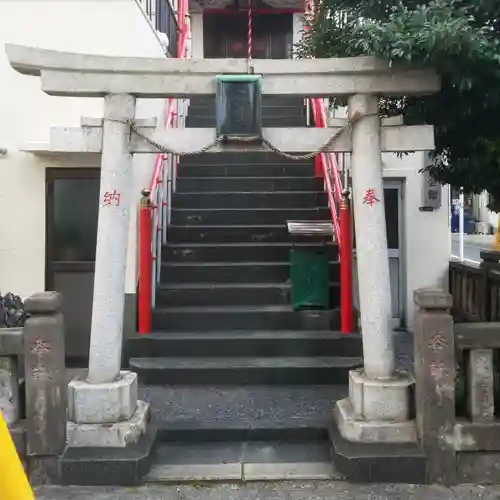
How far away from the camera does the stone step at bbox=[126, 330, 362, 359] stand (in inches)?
271

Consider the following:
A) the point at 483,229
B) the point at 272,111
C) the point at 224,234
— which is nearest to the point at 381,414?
the point at 224,234

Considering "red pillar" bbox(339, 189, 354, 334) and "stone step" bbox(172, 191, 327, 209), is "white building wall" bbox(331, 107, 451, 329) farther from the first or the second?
"red pillar" bbox(339, 189, 354, 334)

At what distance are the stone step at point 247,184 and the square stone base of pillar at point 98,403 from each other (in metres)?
4.91

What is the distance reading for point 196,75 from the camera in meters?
5.07

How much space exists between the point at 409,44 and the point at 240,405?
12.5 feet

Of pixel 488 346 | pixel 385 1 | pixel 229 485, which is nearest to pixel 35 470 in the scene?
pixel 229 485

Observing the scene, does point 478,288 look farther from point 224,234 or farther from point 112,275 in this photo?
point 112,275

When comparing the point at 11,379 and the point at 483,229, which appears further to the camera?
the point at 483,229

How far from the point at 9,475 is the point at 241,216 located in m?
7.08

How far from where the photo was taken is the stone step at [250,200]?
9.02 metres

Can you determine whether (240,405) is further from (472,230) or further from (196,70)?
(472,230)

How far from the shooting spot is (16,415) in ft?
15.5

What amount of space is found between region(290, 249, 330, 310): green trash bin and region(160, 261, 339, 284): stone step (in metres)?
0.51

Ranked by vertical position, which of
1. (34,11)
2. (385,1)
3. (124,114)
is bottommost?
(124,114)
